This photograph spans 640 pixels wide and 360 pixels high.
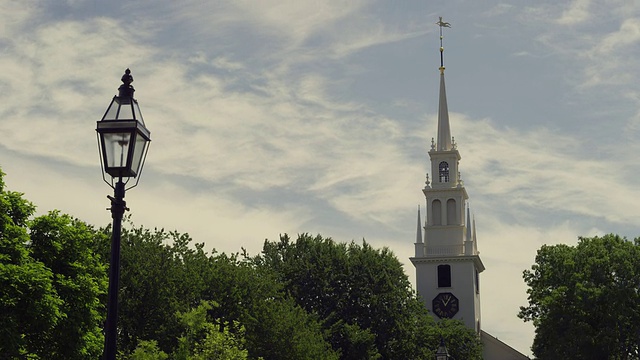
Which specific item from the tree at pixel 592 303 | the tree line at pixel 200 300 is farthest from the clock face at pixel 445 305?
the tree at pixel 592 303

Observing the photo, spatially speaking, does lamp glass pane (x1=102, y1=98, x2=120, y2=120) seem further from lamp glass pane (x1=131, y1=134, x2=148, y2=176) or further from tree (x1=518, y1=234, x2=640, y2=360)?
tree (x1=518, y1=234, x2=640, y2=360)

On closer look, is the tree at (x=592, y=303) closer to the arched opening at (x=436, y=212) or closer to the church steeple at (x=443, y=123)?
the arched opening at (x=436, y=212)

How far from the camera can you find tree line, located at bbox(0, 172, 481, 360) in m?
38.2

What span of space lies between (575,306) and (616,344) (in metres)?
3.81

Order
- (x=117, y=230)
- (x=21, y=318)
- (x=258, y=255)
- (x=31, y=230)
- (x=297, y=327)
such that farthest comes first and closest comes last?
Result: (x=258, y=255) < (x=297, y=327) < (x=31, y=230) < (x=21, y=318) < (x=117, y=230)

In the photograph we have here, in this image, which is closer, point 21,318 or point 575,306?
point 21,318

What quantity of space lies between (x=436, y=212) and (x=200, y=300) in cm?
7489

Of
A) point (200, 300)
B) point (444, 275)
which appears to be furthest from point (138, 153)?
point (444, 275)

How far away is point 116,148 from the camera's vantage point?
11703 mm

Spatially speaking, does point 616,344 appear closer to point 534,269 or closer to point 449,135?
point 534,269

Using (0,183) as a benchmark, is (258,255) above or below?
above

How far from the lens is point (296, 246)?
83.4m

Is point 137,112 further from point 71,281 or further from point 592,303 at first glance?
point 592,303

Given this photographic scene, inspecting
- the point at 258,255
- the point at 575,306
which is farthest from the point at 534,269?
the point at 258,255
